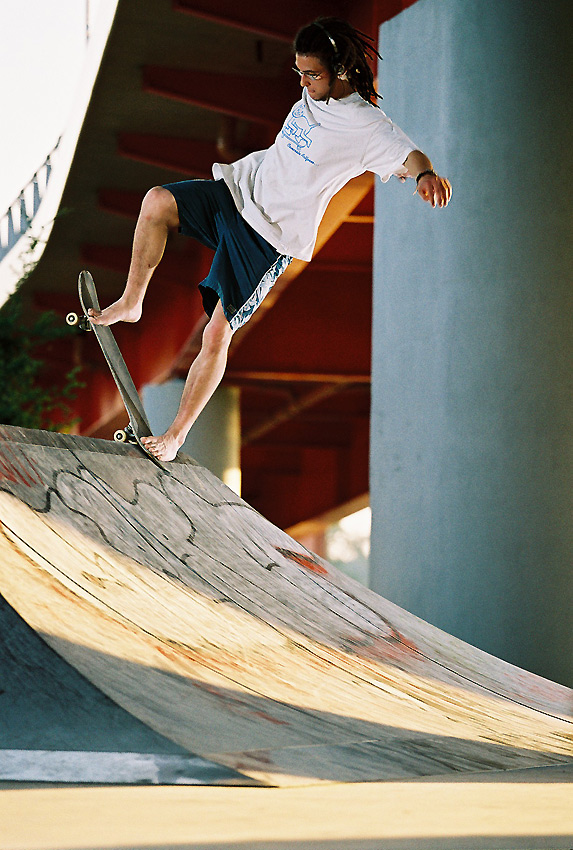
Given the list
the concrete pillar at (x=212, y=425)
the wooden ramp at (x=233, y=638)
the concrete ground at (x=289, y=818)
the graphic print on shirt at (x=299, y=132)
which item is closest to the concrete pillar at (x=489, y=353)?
the wooden ramp at (x=233, y=638)

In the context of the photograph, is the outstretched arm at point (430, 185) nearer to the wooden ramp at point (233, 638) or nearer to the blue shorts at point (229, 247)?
the blue shorts at point (229, 247)

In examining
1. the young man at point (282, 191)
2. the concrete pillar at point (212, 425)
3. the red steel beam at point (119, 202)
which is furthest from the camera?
the concrete pillar at point (212, 425)

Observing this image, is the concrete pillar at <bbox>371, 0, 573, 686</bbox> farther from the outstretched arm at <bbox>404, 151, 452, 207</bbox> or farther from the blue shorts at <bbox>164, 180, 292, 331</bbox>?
the outstretched arm at <bbox>404, 151, 452, 207</bbox>

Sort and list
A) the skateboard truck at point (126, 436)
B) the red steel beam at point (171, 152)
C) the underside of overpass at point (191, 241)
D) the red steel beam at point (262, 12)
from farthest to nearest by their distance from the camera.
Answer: the red steel beam at point (171, 152), the underside of overpass at point (191, 241), the red steel beam at point (262, 12), the skateboard truck at point (126, 436)

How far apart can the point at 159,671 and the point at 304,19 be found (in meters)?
7.19

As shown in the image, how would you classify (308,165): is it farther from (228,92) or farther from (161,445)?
(228,92)

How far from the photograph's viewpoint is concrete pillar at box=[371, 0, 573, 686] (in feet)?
21.0

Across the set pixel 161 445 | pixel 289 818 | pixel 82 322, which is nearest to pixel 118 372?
pixel 82 322

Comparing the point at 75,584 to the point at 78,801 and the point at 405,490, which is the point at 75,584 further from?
the point at 405,490

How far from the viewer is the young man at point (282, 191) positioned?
438cm

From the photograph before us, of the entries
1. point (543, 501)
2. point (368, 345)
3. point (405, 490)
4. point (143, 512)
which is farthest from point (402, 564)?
point (368, 345)

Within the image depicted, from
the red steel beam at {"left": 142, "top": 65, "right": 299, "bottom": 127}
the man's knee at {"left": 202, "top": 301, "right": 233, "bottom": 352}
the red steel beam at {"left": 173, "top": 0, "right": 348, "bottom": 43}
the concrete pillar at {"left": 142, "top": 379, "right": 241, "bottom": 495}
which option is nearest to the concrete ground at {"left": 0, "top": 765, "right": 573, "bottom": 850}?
the man's knee at {"left": 202, "top": 301, "right": 233, "bottom": 352}

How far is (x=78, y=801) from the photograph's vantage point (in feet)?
7.47

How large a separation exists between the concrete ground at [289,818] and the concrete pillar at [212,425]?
1265 cm
